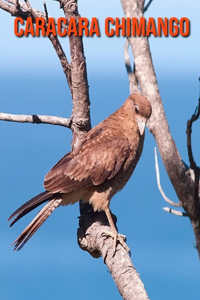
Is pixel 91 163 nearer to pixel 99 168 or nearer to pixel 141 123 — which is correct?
pixel 99 168

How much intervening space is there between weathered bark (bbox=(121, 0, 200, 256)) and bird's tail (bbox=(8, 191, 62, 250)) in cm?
137

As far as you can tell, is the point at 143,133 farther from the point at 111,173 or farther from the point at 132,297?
the point at 132,297

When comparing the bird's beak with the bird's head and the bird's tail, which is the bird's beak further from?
the bird's tail

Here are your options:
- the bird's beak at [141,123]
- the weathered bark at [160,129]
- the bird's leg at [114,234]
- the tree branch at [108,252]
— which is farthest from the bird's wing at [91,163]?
the weathered bark at [160,129]

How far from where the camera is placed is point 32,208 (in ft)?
10.5

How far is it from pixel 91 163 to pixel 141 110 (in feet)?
1.66

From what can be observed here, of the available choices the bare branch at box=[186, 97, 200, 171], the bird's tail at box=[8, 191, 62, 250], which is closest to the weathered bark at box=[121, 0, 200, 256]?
the bare branch at box=[186, 97, 200, 171]

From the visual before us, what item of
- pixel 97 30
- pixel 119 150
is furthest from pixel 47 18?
pixel 119 150

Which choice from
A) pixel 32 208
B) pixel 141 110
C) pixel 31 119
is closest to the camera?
pixel 32 208

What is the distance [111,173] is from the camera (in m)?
3.48

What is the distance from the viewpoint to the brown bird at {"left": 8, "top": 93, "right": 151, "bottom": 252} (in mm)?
3334

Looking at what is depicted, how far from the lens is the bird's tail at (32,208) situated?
10.4 feet

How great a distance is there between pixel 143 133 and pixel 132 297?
1.36 meters

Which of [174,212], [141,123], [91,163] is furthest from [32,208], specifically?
[174,212]
